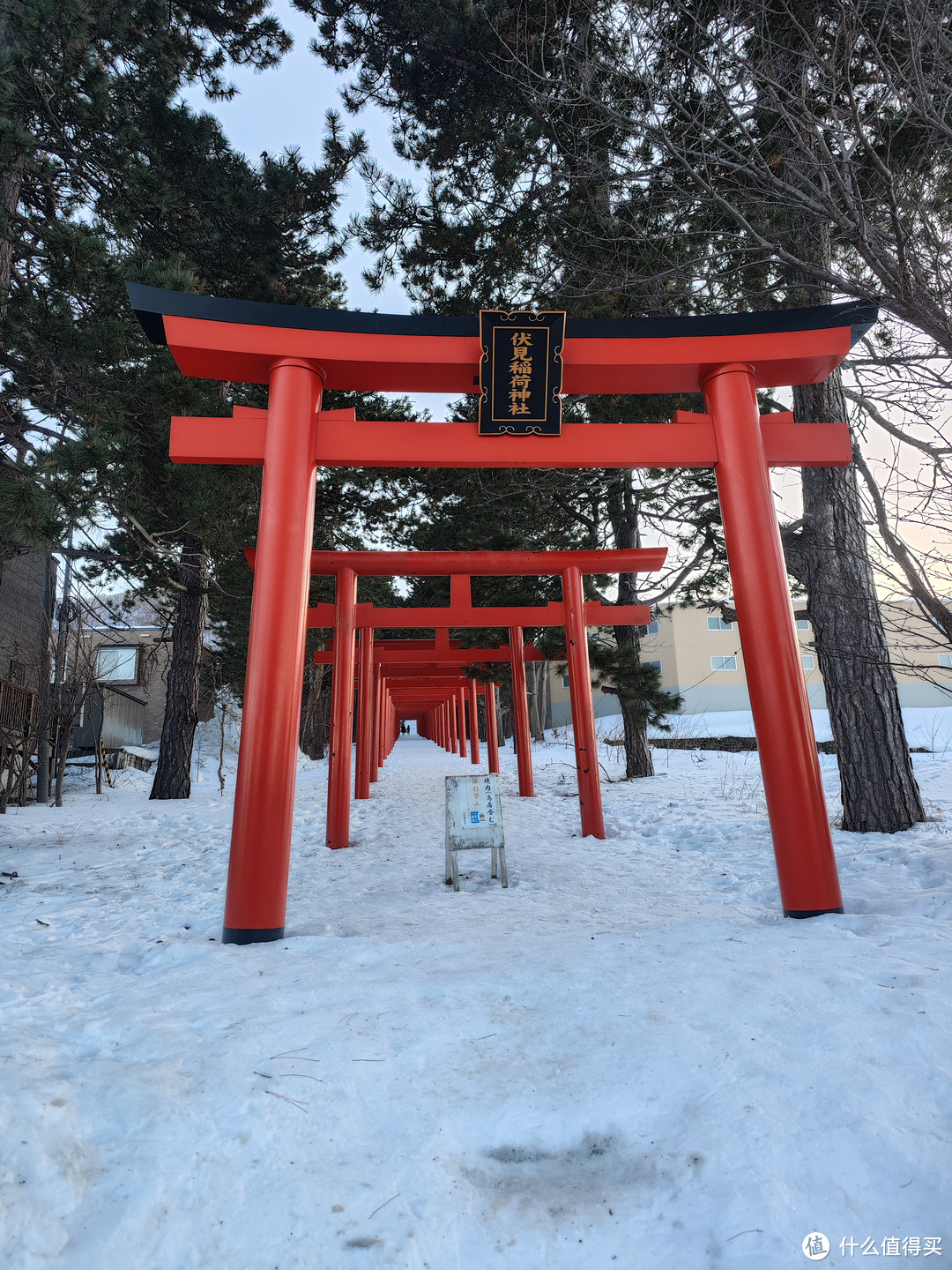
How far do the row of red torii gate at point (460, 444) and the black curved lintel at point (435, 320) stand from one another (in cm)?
1

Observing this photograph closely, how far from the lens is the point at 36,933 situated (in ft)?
13.2

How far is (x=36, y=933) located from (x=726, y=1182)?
3935 millimetres

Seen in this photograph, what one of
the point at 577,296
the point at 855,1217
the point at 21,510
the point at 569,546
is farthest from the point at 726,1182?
the point at 569,546

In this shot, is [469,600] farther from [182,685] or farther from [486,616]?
[182,685]

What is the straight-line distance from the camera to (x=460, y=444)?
462 cm

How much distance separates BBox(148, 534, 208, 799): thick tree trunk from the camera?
35.8 feet

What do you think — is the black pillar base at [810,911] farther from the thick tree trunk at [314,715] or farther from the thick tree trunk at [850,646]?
the thick tree trunk at [314,715]

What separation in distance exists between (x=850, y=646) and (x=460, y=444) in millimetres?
4133

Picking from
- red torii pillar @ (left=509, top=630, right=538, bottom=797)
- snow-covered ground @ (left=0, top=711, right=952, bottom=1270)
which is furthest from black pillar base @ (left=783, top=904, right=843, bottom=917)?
red torii pillar @ (left=509, top=630, right=538, bottom=797)

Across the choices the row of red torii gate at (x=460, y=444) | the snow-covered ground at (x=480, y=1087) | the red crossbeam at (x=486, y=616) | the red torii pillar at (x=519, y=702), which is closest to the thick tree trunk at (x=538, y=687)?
the red torii pillar at (x=519, y=702)

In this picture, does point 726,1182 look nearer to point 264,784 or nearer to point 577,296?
point 264,784

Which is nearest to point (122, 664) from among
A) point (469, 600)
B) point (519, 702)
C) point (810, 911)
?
point (519, 702)

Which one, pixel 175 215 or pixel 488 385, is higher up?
pixel 175 215

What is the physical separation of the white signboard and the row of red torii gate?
62.8 inches
